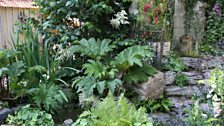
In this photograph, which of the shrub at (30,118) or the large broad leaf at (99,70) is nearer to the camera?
the shrub at (30,118)

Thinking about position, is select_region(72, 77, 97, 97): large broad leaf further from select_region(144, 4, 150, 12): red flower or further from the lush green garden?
select_region(144, 4, 150, 12): red flower

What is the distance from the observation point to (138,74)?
3.10m

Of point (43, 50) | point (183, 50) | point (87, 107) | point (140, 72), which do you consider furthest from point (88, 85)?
point (183, 50)

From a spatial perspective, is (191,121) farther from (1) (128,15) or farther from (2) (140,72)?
(1) (128,15)

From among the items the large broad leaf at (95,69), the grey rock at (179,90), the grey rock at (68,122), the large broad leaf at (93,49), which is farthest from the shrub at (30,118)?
the grey rock at (179,90)

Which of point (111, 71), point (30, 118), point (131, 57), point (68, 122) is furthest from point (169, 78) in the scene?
point (30, 118)

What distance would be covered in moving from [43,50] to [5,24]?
3907mm

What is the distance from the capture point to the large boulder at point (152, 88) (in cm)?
306

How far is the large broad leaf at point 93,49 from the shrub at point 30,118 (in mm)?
878

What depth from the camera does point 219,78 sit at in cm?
202

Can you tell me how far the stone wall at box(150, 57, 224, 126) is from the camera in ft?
8.80

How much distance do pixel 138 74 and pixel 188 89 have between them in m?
0.72

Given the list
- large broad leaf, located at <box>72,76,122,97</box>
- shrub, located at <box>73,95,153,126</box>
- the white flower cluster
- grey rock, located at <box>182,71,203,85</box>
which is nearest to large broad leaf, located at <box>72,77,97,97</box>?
large broad leaf, located at <box>72,76,122,97</box>

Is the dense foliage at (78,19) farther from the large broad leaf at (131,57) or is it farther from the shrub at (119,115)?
the shrub at (119,115)
